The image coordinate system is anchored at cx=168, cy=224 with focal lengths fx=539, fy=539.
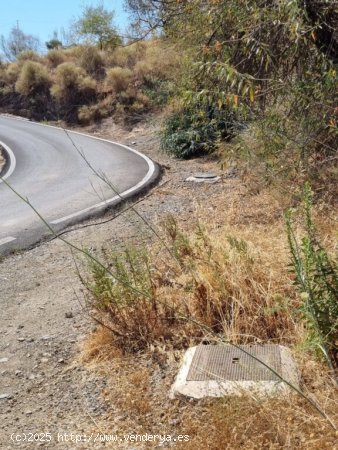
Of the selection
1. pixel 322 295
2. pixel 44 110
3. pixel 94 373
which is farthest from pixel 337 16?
pixel 44 110

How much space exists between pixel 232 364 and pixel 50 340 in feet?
5.78

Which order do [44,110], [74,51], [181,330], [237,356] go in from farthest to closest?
[74,51]
[44,110]
[181,330]
[237,356]

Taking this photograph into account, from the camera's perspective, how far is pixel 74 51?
133ft

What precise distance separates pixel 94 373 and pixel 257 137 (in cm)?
432

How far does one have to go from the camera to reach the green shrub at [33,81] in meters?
36.2

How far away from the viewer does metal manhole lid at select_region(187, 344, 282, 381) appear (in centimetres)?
334

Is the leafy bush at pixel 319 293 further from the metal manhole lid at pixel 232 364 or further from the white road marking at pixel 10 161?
the white road marking at pixel 10 161

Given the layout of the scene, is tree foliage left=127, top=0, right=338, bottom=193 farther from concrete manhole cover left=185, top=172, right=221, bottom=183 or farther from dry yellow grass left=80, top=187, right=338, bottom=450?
concrete manhole cover left=185, top=172, right=221, bottom=183

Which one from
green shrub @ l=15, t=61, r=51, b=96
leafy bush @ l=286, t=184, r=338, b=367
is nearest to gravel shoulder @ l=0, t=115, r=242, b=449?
leafy bush @ l=286, t=184, r=338, b=367

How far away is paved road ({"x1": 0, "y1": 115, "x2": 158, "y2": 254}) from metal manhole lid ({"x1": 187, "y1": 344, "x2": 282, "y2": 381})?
Result: 3.59 m

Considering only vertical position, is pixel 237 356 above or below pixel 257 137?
below

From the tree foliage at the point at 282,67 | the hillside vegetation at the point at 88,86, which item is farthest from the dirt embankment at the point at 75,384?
the hillside vegetation at the point at 88,86

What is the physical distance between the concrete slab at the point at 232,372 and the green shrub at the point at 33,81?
34609 millimetres

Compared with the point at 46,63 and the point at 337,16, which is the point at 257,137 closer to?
the point at 337,16
